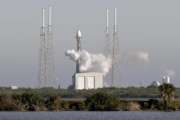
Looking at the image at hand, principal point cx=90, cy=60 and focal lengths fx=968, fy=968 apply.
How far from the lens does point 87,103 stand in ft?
522

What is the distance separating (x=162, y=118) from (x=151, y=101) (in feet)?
116

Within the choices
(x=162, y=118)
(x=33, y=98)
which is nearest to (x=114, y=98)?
(x=33, y=98)

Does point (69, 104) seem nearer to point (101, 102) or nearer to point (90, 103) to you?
point (90, 103)

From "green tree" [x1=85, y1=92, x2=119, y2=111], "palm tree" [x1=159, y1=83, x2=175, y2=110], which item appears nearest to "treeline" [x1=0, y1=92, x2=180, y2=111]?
"green tree" [x1=85, y1=92, x2=119, y2=111]

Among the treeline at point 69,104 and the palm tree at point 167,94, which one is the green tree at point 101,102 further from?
the palm tree at point 167,94

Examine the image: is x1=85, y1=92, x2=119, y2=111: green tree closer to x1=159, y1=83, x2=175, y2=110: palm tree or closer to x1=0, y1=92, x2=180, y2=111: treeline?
x1=0, y1=92, x2=180, y2=111: treeline

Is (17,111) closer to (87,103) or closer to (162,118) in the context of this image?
(87,103)

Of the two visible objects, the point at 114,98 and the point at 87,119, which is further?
the point at 114,98

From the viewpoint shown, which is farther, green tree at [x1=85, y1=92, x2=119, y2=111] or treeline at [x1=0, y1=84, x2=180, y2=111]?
green tree at [x1=85, y1=92, x2=119, y2=111]

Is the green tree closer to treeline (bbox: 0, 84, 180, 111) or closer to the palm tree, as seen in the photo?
treeline (bbox: 0, 84, 180, 111)

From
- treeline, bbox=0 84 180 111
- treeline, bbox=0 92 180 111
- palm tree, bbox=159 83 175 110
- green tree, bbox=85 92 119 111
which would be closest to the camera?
palm tree, bbox=159 83 175 110

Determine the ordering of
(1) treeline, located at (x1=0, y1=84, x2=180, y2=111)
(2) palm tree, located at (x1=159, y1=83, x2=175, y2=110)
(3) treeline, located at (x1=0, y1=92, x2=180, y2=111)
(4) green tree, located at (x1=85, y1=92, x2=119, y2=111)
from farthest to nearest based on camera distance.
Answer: (4) green tree, located at (x1=85, y1=92, x2=119, y2=111) → (3) treeline, located at (x1=0, y1=92, x2=180, y2=111) → (1) treeline, located at (x1=0, y1=84, x2=180, y2=111) → (2) palm tree, located at (x1=159, y1=83, x2=175, y2=110)

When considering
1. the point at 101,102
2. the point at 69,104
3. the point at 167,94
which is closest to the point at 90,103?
the point at 101,102

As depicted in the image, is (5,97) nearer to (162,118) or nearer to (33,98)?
(33,98)
